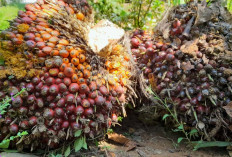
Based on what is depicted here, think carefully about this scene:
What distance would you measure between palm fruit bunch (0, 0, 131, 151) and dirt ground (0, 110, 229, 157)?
0.15 metres

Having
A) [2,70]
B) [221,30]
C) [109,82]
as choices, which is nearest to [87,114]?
[109,82]

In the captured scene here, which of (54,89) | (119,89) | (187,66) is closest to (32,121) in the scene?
(54,89)

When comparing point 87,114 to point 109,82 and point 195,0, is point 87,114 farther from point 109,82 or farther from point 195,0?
point 195,0

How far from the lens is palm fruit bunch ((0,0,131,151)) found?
63.2 inches

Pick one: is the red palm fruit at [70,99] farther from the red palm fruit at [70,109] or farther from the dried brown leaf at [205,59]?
the dried brown leaf at [205,59]

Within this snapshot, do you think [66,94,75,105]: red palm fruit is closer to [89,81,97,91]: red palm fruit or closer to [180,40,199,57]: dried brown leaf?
[89,81,97,91]: red palm fruit

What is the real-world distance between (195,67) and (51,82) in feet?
3.77

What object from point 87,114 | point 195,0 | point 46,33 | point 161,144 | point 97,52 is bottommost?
point 161,144

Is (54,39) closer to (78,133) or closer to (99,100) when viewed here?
(99,100)

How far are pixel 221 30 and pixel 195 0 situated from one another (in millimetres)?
382

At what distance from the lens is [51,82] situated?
1.62 m

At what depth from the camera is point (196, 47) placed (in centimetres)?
188

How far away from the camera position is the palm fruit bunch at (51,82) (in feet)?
5.27

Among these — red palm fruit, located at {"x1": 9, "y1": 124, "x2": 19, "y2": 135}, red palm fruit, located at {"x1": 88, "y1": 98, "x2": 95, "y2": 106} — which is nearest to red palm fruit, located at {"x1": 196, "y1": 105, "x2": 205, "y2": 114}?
red palm fruit, located at {"x1": 88, "y1": 98, "x2": 95, "y2": 106}
